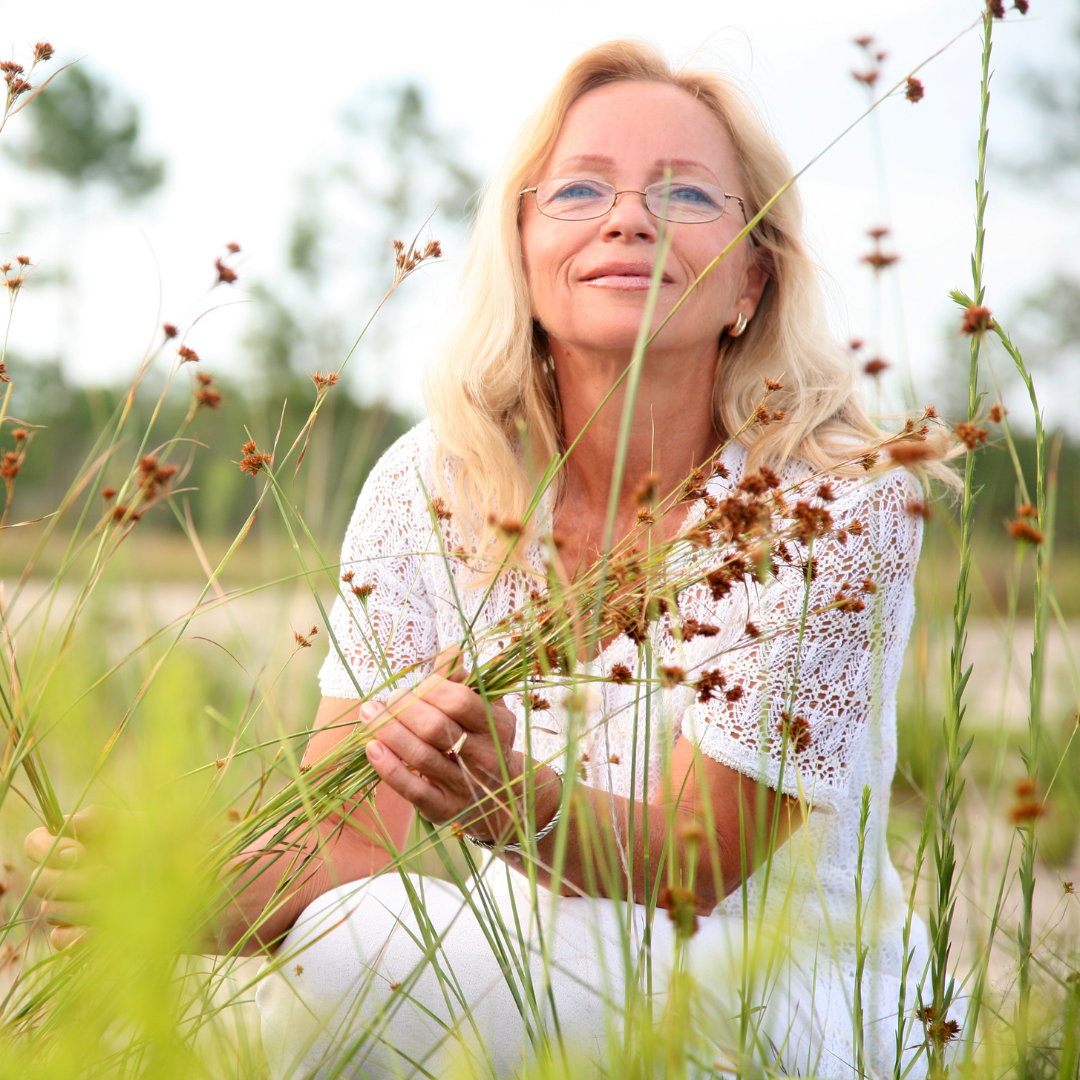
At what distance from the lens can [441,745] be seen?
1.14 m

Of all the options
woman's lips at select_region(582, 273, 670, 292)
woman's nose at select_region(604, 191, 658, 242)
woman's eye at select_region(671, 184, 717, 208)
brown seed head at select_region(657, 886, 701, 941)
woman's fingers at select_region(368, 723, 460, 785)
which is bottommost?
woman's fingers at select_region(368, 723, 460, 785)

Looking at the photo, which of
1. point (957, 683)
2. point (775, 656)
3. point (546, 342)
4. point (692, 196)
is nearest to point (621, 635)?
point (775, 656)

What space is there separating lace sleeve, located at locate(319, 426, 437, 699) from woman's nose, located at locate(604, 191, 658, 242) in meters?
0.60

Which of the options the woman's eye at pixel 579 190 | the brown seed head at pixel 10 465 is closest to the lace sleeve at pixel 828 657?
the woman's eye at pixel 579 190

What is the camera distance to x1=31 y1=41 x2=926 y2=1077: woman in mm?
1396

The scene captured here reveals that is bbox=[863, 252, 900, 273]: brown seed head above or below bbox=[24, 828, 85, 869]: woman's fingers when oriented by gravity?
above

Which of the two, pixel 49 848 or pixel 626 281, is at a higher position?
pixel 626 281

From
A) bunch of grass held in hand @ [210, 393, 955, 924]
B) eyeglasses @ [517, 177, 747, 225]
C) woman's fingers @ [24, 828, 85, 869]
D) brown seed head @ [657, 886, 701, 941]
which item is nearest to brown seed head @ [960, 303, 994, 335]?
bunch of grass held in hand @ [210, 393, 955, 924]

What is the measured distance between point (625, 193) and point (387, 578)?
897 mm

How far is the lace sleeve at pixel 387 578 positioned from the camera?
198 centimetres

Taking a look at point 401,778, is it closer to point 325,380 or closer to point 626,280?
point 325,380

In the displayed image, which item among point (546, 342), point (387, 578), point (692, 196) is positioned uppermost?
point (692, 196)

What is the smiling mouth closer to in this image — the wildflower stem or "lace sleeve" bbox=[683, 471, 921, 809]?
"lace sleeve" bbox=[683, 471, 921, 809]

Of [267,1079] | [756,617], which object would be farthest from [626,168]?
[267,1079]
